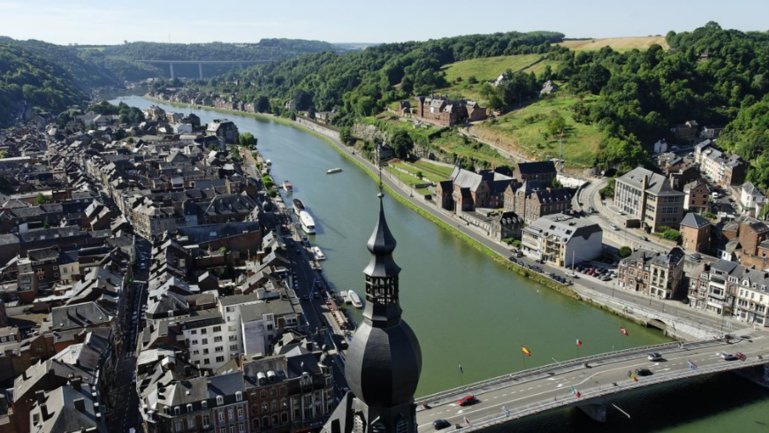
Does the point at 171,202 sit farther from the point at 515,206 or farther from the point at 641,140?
the point at 641,140

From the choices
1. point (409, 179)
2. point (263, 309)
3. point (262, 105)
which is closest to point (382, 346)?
point (263, 309)

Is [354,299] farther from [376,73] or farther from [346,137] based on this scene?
[376,73]

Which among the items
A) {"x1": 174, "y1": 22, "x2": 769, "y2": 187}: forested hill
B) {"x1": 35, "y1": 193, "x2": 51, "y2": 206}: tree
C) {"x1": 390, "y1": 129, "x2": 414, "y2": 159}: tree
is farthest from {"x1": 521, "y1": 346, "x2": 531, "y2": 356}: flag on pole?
{"x1": 390, "y1": 129, "x2": 414, "y2": 159}: tree

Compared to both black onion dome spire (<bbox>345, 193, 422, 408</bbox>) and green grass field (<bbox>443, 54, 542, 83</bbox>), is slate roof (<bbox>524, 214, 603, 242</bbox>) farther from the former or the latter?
green grass field (<bbox>443, 54, 542, 83</bbox>)

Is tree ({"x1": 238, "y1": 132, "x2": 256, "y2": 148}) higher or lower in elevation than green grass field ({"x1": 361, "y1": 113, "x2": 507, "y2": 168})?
lower

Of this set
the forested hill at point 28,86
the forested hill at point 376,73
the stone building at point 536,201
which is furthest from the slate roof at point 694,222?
the forested hill at point 28,86

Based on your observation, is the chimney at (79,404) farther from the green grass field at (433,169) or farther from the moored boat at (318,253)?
the green grass field at (433,169)

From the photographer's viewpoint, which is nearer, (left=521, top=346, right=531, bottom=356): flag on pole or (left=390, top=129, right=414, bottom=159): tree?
(left=521, top=346, right=531, bottom=356): flag on pole
